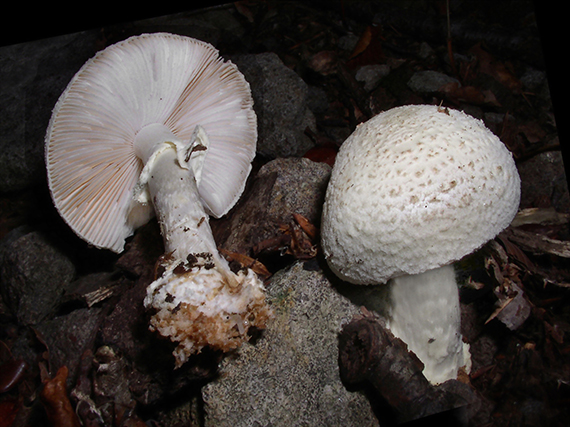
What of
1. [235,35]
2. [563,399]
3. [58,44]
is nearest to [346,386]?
[563,399]

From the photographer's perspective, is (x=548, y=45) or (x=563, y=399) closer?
(x=563, y=399)

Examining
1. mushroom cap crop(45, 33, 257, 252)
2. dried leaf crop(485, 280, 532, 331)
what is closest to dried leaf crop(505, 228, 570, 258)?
dried leaf crop(485, 280, 532, 331)

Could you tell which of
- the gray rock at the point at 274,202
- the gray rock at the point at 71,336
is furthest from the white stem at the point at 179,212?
the gray rock at the point at 71,336

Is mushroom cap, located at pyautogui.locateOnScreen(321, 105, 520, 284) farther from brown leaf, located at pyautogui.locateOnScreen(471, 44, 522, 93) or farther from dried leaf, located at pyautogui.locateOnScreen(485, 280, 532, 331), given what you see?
brown leaf, located at pyautogui.locateOnScreen(471, 44, 522, 93)

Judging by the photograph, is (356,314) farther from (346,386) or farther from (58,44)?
(58,44)

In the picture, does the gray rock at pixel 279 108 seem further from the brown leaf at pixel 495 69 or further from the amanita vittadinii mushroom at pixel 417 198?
the brown leaf at pixel 495 69

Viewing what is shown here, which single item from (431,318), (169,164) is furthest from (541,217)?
(169,164)

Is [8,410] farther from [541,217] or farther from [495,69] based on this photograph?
[495,69]
